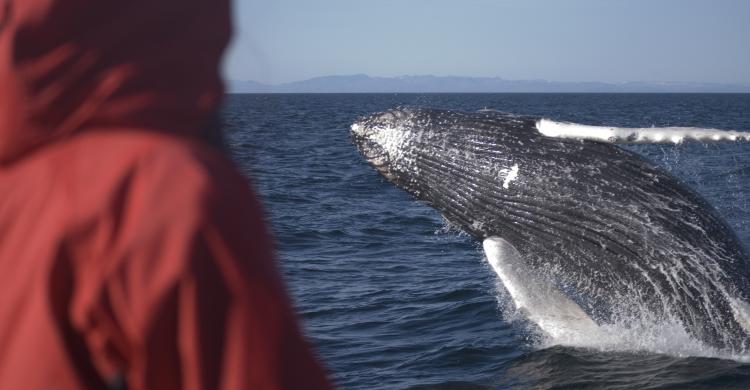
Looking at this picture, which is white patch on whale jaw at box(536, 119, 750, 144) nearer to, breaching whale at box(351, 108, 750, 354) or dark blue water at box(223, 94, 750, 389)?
breaching whale at box(351, 108, 750, 354)

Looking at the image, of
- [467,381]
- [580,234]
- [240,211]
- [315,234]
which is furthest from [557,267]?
[315,234]

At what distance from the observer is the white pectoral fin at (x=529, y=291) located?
6.57 meters

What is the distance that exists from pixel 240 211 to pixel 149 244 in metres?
0.14

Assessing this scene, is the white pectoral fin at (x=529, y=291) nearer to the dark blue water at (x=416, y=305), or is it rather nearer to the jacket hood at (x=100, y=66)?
the dark blue water at (x=416, y=305)

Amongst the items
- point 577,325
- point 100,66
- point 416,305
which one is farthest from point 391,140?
point 100,66

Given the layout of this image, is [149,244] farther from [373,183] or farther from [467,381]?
[373,183]

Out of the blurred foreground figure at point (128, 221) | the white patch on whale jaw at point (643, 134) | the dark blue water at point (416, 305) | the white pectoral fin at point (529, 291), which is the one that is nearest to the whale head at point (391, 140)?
the dark blue water at point (416, 305)

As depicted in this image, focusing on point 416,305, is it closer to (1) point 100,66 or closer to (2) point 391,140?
(2) point 391,140

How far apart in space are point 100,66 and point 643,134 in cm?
509

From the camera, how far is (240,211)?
4.26 feet

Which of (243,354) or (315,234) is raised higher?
(243,354)

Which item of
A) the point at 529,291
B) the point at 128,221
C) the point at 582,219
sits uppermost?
the point at 128,221

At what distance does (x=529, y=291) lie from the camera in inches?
263

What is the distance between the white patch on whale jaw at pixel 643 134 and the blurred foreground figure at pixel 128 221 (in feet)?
16.1
